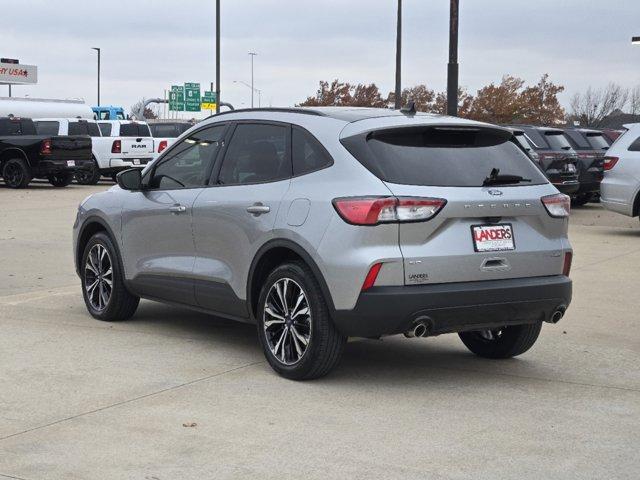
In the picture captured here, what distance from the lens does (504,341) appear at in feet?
24.5

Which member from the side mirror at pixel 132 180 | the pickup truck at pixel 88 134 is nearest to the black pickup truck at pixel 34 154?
the pickup truck at pixel 88 134

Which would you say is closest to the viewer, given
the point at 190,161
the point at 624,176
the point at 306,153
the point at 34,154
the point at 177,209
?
the point at 306,153

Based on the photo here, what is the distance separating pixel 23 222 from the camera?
60.1 feet

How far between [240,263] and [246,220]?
0.28 meters

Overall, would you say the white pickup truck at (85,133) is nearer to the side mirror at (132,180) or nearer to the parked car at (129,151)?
the parked car at (129,151)

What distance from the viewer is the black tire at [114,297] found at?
8.59 metres

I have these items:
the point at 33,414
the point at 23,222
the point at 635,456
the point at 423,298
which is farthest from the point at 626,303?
the point at 23,222

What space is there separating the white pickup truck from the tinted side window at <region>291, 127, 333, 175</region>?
80.9 feet

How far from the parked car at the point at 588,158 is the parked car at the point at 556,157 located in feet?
2.60

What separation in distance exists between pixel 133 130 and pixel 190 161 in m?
25.9

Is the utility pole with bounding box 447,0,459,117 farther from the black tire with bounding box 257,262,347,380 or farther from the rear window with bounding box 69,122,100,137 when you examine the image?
the rear window with bounding box 69,122,100,137

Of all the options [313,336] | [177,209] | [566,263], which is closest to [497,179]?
[566,263]

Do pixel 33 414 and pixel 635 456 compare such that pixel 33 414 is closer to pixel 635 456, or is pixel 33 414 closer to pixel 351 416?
pixel 351 416

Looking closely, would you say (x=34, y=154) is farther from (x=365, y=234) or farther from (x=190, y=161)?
(x=365, y=234)
